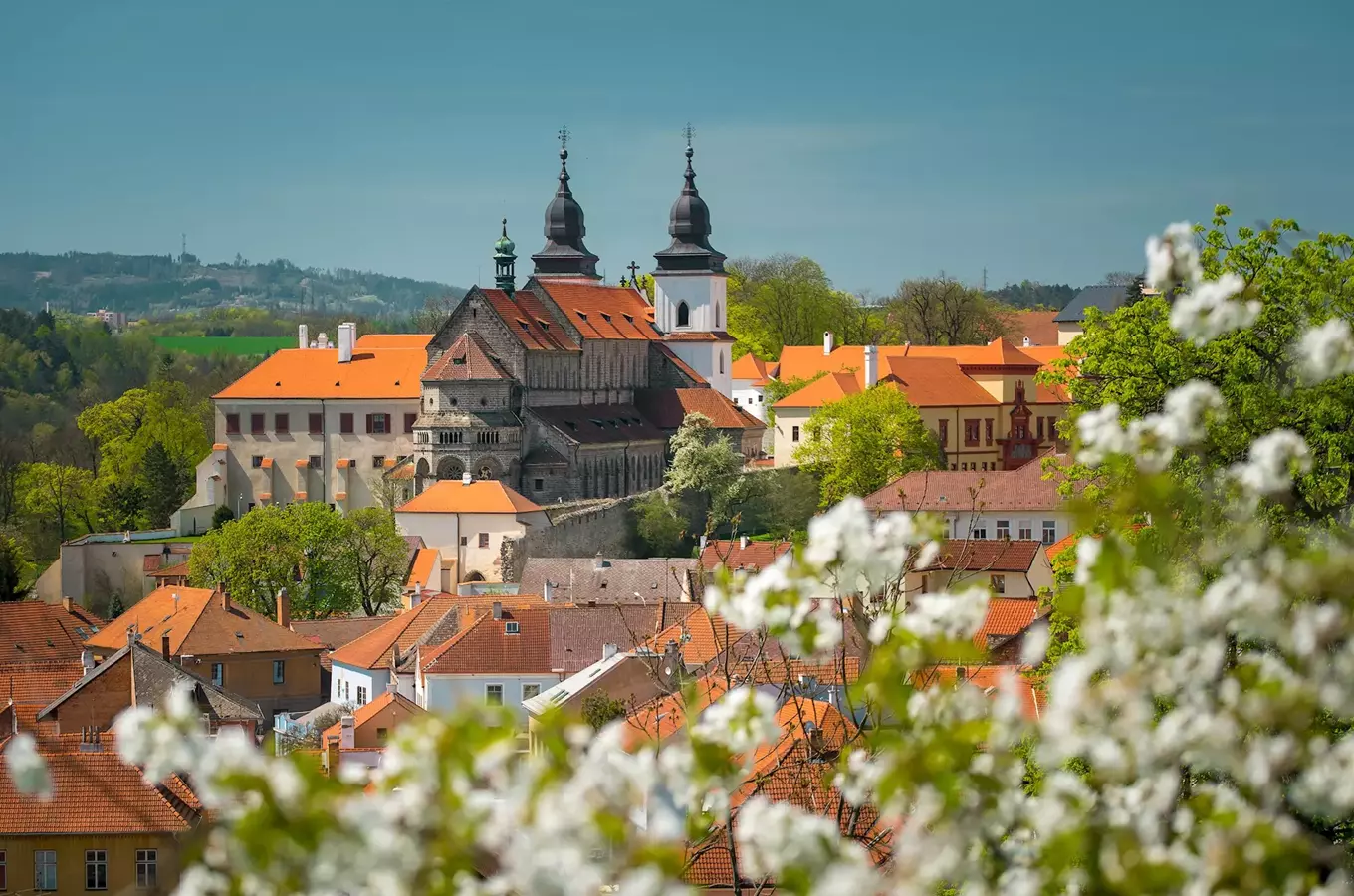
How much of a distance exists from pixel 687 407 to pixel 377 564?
59.6 ft

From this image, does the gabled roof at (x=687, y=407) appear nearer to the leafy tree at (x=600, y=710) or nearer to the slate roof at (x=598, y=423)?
the slate roof at (x=598, y=423)

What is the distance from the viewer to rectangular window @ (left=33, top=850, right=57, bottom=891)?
23.4m

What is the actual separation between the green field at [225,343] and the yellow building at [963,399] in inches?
3680

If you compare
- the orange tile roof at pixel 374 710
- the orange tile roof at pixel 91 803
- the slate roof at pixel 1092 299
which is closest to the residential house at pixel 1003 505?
the orange tile roof at pixel 374 710

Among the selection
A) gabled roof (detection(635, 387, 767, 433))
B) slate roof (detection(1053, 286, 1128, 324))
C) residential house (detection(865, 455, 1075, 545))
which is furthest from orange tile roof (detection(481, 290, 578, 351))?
slate roof (detection(1053, 286, 1128, 324))

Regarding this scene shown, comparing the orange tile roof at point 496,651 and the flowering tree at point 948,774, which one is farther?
the orange tile roof at point 496,651

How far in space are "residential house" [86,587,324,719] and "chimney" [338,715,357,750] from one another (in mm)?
10885

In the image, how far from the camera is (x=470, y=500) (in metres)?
58.6

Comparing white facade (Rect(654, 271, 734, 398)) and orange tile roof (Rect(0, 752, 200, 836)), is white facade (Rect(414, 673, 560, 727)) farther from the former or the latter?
white facade (Rect(654, 271, 734, 398))

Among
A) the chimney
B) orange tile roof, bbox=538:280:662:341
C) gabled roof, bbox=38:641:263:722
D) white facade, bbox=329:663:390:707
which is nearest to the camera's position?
the chimney

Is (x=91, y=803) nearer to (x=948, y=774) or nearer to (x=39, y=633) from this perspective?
(x=948, y=774)

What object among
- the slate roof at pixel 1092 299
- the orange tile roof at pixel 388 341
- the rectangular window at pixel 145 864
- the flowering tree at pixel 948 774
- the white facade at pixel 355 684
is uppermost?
the slate roof at pixel 1092 299

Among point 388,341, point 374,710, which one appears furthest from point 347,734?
point 388,341

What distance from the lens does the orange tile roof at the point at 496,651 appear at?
38906 millimetres
